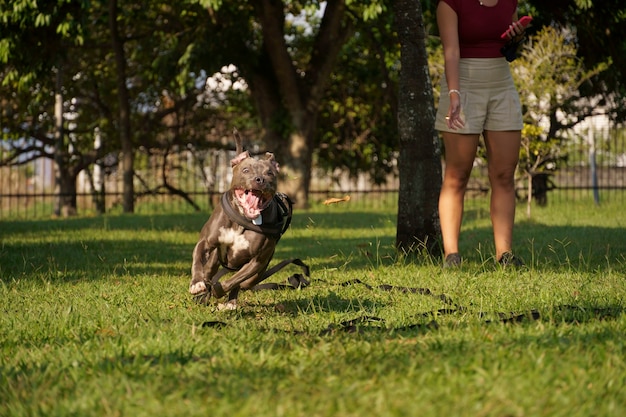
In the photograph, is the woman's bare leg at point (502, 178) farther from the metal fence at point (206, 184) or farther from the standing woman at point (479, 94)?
the metal fence at point (206, 184)

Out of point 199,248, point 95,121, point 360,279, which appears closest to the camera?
point 199,248

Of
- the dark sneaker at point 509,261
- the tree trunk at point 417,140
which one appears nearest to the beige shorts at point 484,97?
the dark sneaker at point 509,261

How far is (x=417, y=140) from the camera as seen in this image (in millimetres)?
9297

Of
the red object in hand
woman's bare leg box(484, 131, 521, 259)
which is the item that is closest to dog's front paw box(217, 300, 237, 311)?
woman's bare leg box(484, 131, 521, 259)

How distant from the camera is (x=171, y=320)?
17.9ft

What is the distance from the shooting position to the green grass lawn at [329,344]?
3.36 meters

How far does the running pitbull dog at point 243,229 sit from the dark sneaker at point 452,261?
2.27 metres

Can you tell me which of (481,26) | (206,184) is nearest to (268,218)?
(481,26)

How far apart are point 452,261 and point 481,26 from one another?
6.10 feet

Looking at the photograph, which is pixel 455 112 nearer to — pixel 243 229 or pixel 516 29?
pixel 516 29

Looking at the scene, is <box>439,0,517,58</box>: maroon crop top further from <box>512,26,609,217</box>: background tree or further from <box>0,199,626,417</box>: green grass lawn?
<box>512,26,609,217</box>: background tree

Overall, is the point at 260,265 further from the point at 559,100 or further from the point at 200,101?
the point at 200,101

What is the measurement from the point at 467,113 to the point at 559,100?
11036 millimetres

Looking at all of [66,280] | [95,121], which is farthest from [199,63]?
[66,280]
